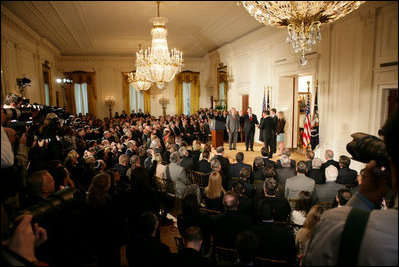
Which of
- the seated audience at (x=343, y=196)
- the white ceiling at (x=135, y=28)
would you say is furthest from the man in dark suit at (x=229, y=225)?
the white ceiling at (x=135, y=28)

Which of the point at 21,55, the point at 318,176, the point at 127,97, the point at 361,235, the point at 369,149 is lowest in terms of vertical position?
the point at 318,176

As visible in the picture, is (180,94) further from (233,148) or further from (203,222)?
(203,222)

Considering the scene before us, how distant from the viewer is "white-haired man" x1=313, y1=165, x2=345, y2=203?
3.49 m

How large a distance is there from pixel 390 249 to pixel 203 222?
210 cm

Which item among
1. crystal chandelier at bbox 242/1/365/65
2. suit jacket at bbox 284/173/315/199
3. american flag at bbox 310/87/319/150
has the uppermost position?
crystal chandelier at bbox 242/1/365/65

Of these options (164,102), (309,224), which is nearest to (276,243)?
(309,224)

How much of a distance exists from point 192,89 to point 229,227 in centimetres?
1624

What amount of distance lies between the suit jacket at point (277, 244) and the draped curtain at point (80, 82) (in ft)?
55.7

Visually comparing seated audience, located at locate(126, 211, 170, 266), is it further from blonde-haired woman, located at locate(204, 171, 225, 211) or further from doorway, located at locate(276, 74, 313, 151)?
doorway, located at locate(276, 74, 313, 151)

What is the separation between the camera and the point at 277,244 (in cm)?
236

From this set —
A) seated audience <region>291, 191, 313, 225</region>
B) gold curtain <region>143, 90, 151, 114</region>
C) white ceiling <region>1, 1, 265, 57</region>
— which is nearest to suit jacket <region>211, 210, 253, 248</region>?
seated audience <region>291, 191, 313, 225</region>

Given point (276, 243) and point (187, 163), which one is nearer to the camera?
point (276, 243)

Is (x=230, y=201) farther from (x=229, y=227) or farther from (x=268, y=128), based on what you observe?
(x=268, y=128)

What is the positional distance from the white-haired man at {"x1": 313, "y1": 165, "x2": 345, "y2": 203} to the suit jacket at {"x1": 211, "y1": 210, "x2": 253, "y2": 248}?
1412 millimetres
